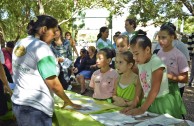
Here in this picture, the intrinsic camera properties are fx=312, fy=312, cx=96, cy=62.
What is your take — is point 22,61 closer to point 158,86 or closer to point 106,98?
point 158,86

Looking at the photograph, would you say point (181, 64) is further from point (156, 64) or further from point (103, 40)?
point (103, 40)

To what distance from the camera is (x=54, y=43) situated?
6.04 m

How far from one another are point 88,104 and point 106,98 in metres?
0.37

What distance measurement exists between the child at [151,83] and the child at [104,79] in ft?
2.73

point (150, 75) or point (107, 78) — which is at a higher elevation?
point (150, 75)

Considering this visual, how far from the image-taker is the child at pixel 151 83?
2691 millimetres

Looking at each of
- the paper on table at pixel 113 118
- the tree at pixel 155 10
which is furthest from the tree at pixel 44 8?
the paper on table at pixel 113 118

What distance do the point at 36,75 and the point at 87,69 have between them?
5.46 m

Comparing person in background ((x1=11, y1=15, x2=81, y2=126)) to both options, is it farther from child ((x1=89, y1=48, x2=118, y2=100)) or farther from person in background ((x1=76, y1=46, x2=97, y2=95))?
person in background ((x1=76, y1=46, x2=97, y2=95))

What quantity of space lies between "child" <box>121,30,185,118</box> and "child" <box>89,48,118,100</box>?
2.73ft

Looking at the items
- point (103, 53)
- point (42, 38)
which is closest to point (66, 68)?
point (103, 53)

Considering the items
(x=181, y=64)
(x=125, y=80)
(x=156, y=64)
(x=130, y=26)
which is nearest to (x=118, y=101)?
(x=125, y=80)

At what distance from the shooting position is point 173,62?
328 cm

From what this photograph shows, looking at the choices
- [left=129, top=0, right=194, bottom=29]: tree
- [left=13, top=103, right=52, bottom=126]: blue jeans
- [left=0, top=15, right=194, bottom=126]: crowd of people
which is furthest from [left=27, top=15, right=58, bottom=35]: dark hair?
[left=129, top=0, right=194, bottom=29]: tree
